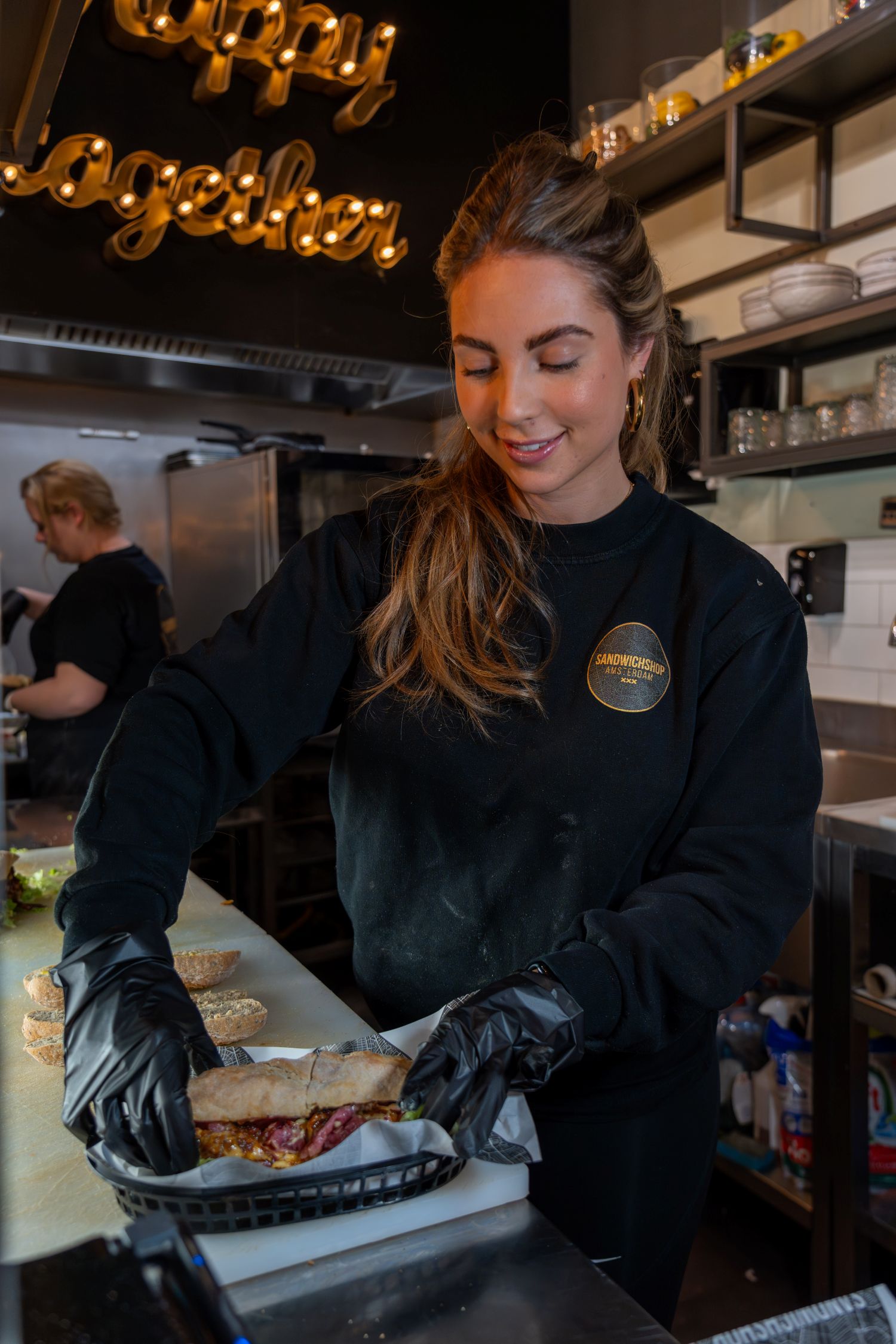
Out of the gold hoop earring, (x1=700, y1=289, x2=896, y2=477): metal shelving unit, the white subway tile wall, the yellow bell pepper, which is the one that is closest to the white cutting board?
the gold hoop earring

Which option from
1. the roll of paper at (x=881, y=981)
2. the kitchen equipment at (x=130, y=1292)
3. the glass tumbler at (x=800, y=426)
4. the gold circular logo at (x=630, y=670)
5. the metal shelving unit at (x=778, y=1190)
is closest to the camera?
the kitchen equipment at (x=130, y=1292)

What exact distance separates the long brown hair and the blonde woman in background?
83.6 inches

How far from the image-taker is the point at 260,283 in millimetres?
3584

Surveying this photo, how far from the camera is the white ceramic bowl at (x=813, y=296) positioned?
8.36 feet

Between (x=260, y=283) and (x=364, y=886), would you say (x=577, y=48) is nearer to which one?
(x=260, y=283)

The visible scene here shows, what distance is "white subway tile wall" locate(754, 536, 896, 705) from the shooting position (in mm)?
2725

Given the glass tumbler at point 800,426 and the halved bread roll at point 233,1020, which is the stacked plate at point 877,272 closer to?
the glass tumbler at point 800,426

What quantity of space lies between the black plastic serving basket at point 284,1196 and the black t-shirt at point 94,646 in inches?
102

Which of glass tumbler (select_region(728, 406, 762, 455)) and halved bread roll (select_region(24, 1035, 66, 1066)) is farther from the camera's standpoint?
glass tumbler (select_region(728, 406, 762, 455))

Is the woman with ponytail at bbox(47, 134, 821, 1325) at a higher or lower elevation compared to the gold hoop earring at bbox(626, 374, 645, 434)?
lower

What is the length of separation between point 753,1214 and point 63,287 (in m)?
3.18

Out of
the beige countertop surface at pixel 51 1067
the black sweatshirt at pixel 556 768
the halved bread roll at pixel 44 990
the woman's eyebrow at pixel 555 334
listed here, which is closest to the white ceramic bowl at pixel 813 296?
the black sweatshirt at pixel 556 768

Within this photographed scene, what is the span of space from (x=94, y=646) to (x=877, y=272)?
2356 mm

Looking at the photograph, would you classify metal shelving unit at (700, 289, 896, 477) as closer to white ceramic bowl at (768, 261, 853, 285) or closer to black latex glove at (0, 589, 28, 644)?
white ceramic bowl at (768, 261, 853, 285)
